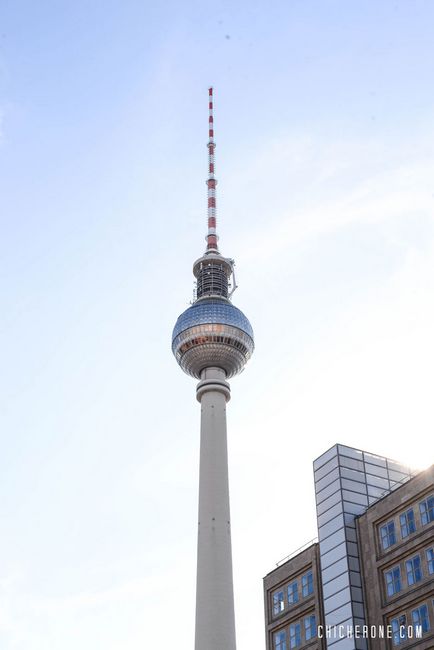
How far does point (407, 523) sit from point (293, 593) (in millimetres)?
16670

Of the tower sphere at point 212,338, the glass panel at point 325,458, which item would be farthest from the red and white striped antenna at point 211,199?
the glass panel at point 325,458

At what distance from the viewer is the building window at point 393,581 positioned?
59.8 metres

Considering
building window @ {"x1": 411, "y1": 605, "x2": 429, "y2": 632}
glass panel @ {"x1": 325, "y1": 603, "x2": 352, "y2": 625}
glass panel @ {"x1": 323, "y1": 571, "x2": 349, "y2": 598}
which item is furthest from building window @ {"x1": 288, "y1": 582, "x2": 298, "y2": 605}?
building window @ {"x1": 411, "y1": 605, "x2": 429, "y2": 632}

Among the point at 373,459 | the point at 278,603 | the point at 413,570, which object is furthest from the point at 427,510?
the point at 278,603

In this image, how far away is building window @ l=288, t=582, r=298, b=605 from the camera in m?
71.9

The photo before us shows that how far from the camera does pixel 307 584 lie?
231 ft

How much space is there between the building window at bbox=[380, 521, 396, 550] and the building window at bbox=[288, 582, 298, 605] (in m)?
12.8

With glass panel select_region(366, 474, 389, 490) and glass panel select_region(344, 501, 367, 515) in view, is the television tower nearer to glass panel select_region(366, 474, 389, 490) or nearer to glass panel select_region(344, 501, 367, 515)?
glass panel select_region(344, 501, 367, 515)

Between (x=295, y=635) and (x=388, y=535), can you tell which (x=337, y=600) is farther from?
(x=295, y=635)

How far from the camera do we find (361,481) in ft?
226

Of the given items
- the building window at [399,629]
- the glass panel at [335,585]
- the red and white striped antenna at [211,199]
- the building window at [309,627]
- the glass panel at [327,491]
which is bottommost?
the building window at [399,629]

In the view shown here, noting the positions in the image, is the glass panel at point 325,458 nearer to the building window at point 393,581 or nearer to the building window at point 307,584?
the building window at point 307,584

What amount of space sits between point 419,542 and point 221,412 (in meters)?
44.3

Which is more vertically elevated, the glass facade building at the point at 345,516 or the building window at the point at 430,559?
the glass facade building at the point at 345,516
